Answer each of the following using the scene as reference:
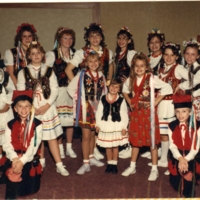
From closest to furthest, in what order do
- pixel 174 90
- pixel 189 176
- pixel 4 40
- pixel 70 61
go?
pixel 189 176, pixel 174 90, pixel 70 61, pixel 4 40

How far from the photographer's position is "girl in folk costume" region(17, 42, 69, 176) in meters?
3.67

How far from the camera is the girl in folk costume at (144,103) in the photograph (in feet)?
11.8

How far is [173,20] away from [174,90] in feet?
5.72

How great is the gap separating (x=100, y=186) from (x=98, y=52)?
60.7 inches

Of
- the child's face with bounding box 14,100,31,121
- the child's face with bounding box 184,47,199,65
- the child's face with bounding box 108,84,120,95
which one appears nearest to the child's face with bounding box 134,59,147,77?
the child's face with bounding box 108,84,120,95

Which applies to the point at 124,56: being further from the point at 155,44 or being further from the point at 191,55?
the point at 191,55

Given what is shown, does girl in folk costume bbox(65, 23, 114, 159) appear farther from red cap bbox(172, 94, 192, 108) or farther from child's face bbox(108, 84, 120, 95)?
red cap bbox(172, 94, 192, 108)

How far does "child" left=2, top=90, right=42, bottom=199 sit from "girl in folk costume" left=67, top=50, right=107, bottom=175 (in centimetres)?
58

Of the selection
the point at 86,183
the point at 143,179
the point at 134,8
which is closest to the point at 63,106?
the point at 86,183

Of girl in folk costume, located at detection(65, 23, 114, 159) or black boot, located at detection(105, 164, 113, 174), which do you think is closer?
black boot, located at detection(105, 164, 113, 174)

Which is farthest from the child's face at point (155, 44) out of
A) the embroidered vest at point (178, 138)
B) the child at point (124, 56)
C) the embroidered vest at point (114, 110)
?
the embroidered vest at point (178, 138)

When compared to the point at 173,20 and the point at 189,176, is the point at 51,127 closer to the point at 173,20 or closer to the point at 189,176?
the point at 189,176

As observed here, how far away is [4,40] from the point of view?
5.14 meters

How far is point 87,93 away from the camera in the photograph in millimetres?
3809
